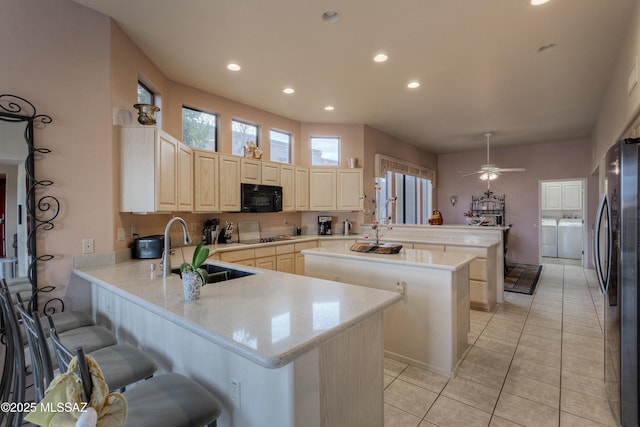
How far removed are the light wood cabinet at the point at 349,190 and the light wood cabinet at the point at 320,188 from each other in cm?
17

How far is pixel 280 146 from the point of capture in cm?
550

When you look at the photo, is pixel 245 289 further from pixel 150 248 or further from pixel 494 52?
pixel 494 52

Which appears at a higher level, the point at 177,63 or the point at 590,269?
the point at 177,63

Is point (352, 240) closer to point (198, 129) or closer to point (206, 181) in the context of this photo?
point (206, 181)

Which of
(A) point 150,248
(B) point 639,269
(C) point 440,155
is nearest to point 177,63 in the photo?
(A) point 150,248

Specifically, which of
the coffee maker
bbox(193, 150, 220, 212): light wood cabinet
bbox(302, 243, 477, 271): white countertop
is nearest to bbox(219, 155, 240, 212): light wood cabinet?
bbox(193, 150, 220, 212): light wood cabinet

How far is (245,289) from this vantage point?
1799 mm

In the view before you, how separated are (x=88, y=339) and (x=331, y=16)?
2928mm

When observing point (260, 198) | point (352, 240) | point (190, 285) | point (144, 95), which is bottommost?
point (352, 240)

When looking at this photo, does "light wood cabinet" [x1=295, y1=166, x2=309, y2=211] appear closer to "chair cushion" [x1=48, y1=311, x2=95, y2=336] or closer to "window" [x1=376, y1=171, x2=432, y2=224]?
"window" [x1=376, y1=171, x2=432, y2=224]

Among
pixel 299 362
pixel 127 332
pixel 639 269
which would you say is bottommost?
pixel 127 332

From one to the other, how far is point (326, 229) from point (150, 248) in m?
3.29

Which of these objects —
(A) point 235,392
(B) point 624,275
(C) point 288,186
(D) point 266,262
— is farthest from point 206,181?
(B) point 624,275

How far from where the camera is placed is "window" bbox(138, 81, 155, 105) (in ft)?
10.9
